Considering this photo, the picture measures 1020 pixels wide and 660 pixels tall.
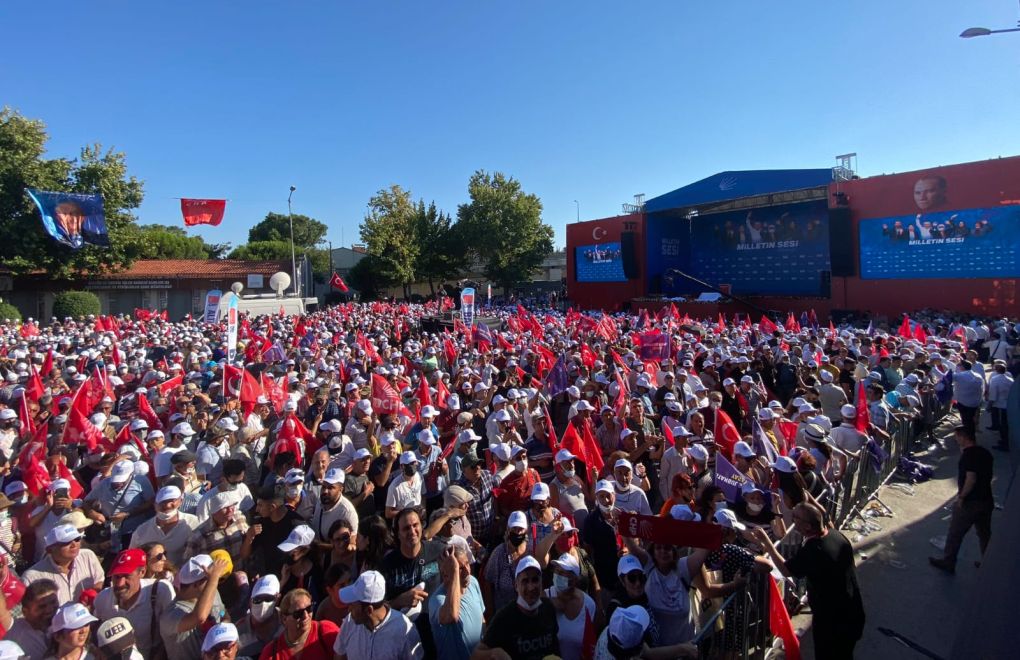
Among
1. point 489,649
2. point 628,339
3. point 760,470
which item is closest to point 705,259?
point 628,339

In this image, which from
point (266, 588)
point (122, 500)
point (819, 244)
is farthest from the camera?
point (819, 244)

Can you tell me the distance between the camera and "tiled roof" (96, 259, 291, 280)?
35781 mm

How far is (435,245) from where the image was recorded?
46.7 meters

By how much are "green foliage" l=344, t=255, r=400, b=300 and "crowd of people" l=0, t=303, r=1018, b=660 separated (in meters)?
35.2

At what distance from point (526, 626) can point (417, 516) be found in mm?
996

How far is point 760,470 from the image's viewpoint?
5.13 m

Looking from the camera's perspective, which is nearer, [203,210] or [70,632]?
[70,632]

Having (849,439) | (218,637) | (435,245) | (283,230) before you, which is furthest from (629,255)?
(283,230)

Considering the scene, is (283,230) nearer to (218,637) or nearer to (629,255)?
(629,255)

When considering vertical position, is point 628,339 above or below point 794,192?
below

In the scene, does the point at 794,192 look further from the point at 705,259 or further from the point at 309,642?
the point at 309,642

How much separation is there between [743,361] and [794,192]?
21.2 m

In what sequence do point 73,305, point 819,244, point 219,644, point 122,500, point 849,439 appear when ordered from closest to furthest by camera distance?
point 219,644 → point 122,500 → point 849,439 → point 73,305 → point 819,244

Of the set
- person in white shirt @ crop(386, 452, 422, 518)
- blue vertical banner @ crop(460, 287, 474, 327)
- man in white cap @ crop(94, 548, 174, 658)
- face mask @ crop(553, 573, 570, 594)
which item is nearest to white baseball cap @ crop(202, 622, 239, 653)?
man in white cap @ crop(94, 548, 174, 658)
